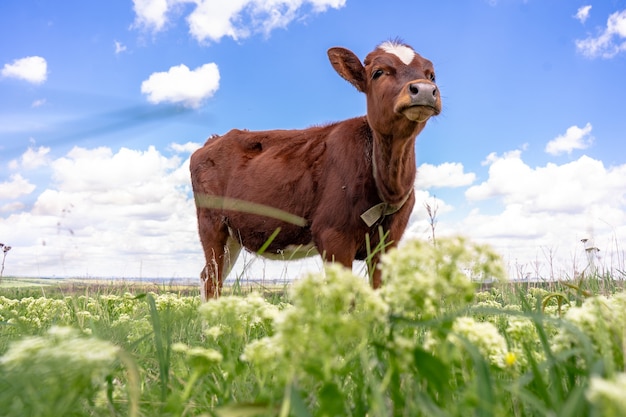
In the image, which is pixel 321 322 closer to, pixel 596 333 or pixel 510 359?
pixel 510 359

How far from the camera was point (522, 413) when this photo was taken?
1964mm

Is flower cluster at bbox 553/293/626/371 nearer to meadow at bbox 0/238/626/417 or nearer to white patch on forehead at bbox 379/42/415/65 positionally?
meadow at bbox 0/238/626/417

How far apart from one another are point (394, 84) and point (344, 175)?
120 centimetres

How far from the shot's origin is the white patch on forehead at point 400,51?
5.96 m

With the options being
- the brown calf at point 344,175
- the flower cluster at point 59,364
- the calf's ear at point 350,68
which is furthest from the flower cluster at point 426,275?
the calf's ear at point 350,68

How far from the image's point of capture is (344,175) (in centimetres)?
640

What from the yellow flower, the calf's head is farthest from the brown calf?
the yellow flower

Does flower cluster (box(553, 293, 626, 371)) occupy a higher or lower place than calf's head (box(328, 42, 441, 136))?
lower

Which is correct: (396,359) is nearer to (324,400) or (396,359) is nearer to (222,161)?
(324,400)

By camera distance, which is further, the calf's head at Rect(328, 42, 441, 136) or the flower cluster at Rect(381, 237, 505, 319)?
the calf's head at Rect(328, 42, 441, 136)

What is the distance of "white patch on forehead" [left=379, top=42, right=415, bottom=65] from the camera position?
235 inches

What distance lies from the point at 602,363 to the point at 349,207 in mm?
4729

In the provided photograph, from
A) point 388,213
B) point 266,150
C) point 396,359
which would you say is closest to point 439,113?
point 388,213

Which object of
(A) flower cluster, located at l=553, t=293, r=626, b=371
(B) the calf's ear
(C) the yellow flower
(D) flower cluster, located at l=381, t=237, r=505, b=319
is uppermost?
(B) the calf's ear
